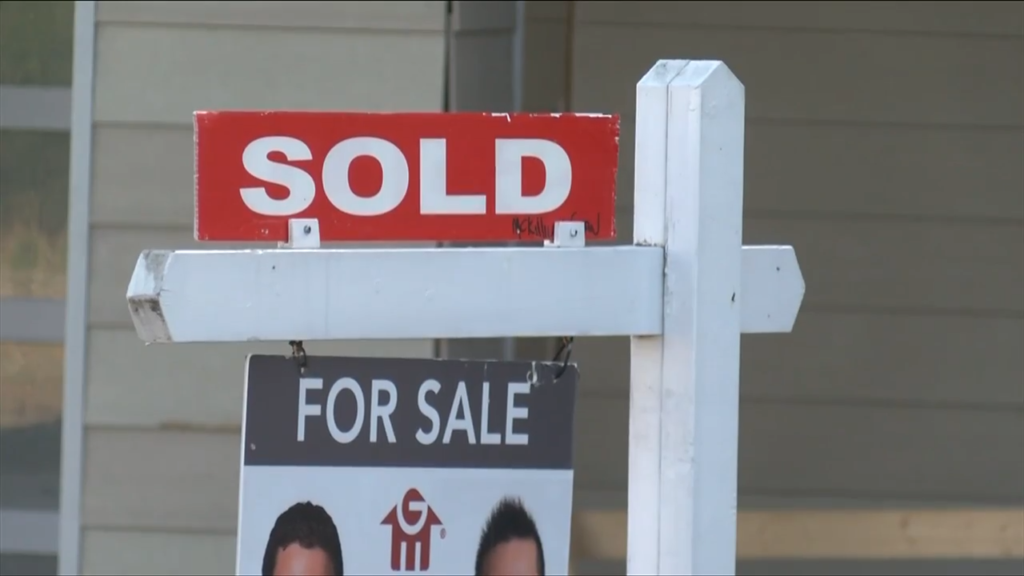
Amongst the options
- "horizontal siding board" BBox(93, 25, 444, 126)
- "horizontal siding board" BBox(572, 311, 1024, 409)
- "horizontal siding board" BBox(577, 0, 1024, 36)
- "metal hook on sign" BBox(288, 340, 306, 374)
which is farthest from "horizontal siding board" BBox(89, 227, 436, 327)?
"metal hook on sign" BBox(288, 340, 306, 374)

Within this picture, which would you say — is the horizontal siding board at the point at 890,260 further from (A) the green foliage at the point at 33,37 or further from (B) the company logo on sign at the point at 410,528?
(B) the company logo on sign at the point at 410,528

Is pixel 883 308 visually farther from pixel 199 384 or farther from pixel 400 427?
pixel 400 427

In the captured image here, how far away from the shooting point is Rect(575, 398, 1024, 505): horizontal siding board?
3.48 meters

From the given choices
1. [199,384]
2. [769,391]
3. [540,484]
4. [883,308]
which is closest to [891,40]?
[883,308]

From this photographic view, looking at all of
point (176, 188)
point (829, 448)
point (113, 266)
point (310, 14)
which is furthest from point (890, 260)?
point (113, 266)

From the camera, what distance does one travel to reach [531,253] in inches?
55.3

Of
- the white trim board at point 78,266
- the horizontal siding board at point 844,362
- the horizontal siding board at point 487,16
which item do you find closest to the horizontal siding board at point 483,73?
the horizontal siding board at point 487,16

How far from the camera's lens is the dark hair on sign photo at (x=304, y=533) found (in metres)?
1.44

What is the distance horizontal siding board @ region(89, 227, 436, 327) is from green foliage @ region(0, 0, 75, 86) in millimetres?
470

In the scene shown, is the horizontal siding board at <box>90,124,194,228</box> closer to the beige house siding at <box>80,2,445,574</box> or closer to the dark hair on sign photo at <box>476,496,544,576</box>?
→ the beige house siding at <box>80,2,445,574</box>

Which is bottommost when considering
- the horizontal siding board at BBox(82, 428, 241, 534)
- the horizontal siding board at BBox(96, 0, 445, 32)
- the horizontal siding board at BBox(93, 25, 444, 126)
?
the horizontal siding board at BBox(82, 428, 241, 534)

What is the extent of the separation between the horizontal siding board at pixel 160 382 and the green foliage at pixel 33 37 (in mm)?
719

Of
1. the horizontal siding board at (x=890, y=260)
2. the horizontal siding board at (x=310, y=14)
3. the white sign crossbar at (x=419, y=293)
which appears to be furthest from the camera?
the horizontal siding board at (x=890, y=260)

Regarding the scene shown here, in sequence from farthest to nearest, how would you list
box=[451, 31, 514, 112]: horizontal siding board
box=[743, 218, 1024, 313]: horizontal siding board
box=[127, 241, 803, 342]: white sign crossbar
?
box=[451, 31, 514, 112]: horizontal siding board < box=[743, 218, 1024, 313]: horizontal siding board < box=[127, 241, 803, 342]: white sign crossbar
